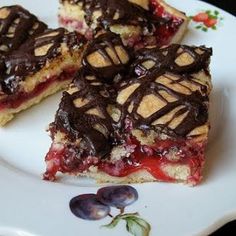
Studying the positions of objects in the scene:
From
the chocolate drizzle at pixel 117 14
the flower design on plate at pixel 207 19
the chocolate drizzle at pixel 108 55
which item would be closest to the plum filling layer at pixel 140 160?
the chocolate drizzle at pixel 108 55

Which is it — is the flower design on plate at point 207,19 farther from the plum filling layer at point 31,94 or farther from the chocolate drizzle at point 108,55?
the plum filling layer at point 31,94

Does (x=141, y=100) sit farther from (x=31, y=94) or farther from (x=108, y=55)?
(x=31, y=94)

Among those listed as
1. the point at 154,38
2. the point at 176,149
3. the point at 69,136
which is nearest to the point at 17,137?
the point at 69,136

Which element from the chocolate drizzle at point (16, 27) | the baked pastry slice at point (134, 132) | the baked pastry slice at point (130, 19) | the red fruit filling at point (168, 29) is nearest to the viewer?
the baked pastry slice at point (134, 132)

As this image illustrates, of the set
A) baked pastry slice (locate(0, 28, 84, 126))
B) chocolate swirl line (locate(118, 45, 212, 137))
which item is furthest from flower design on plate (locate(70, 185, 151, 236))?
baked pastry slice (locate(0, 28, 84, 126))

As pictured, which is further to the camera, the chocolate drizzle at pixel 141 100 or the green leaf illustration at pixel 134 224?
the chocolate drizzle at pixel 141 100

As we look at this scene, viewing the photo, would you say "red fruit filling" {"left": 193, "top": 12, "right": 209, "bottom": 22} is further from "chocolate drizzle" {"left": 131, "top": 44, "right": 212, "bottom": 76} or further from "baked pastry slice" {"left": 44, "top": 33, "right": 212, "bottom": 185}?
"baked pastry slice" {"left": 44, "top": 33, "right": 212, "bottom": 185}

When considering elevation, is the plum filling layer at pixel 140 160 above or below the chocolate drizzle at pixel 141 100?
below

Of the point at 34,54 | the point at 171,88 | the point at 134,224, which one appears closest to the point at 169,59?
the point at 171,88
